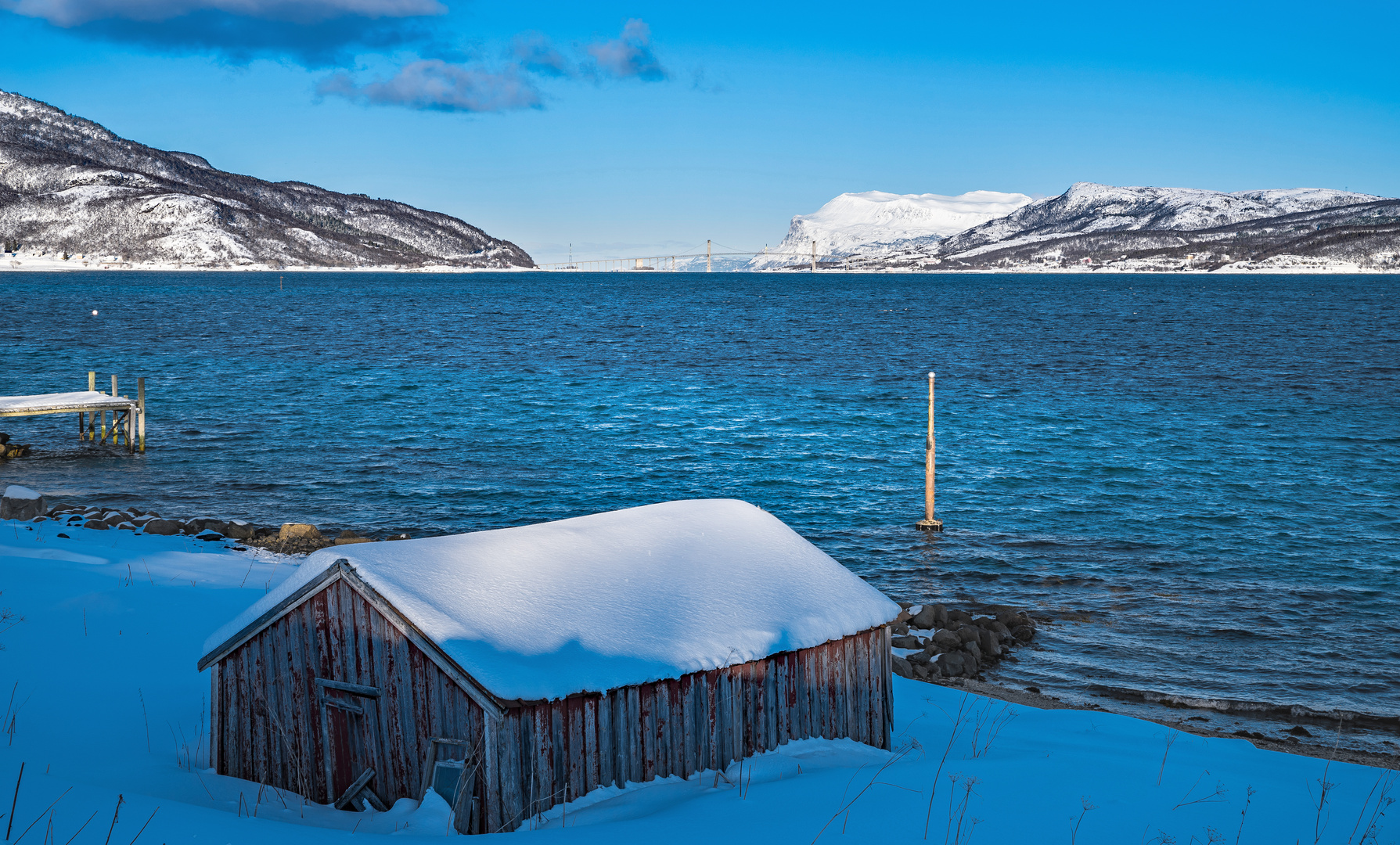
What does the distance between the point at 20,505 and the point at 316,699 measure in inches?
708

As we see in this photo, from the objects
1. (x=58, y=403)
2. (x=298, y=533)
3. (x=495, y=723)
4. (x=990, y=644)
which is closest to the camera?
(x=495, y=723)

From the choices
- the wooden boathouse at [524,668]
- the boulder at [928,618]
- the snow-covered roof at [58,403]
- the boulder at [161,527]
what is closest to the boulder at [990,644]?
the boulder at [928,618]

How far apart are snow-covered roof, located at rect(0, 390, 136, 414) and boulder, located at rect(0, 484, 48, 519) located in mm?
13097

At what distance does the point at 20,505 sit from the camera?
75.0 ft

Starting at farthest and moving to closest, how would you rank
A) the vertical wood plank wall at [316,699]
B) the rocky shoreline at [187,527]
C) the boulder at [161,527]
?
the boulder at [161,527]
the rocky shoreline at [187,527]
the vertical wood plank wall at [316,699]

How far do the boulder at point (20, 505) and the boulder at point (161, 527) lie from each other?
2.54 metres

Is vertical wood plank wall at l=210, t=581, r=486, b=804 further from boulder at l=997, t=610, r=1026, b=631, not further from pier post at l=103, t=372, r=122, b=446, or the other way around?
pier post at l=103, t=372, r=122, b=446

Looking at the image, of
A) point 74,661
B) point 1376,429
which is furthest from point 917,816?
point 1376,429

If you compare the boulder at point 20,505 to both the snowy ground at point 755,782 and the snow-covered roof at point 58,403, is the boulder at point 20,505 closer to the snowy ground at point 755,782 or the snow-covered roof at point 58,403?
the snowy ground at point 755,782

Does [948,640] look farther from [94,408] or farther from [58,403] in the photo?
[58,403]

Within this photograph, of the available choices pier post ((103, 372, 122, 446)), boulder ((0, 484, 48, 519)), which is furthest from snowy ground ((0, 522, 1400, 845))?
pier post ((103, 372, 122, 446))

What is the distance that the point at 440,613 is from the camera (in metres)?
8.58

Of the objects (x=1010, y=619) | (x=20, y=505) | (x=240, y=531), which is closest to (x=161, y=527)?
(x=240, y=531)

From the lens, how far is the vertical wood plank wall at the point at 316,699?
8.42 metres
